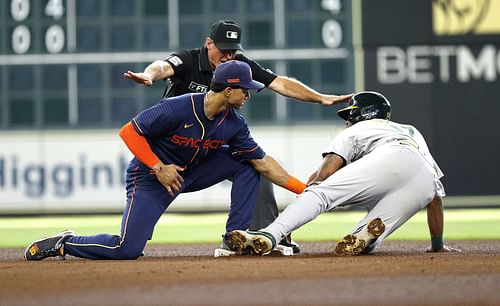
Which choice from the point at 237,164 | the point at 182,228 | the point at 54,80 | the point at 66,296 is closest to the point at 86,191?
the point at 54,80

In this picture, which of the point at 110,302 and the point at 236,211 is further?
the point at 236,211

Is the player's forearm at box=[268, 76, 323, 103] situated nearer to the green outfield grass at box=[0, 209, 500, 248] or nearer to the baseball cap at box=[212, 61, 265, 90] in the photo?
the baseball cap at box=[212, 61, 265, 90]

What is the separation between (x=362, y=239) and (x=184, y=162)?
1180 mm

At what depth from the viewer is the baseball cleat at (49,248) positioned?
19.9ft

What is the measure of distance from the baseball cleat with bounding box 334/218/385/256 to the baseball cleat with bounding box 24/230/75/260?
1655 mm

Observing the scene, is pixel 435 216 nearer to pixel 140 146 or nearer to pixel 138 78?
pixel 140 146

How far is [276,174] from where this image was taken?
20.4ft

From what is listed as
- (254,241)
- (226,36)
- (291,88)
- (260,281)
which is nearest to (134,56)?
(291,88)

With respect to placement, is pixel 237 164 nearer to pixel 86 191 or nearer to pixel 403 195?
pixel 403 195

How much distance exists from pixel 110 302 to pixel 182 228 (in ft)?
23.7

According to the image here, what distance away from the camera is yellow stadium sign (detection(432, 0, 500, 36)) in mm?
14000

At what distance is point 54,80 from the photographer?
14.1 m

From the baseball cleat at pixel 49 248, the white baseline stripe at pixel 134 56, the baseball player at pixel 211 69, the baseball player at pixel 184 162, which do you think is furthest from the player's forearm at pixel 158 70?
the white baseline stripe at pixel 134 56

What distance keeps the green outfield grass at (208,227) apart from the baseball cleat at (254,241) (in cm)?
286
